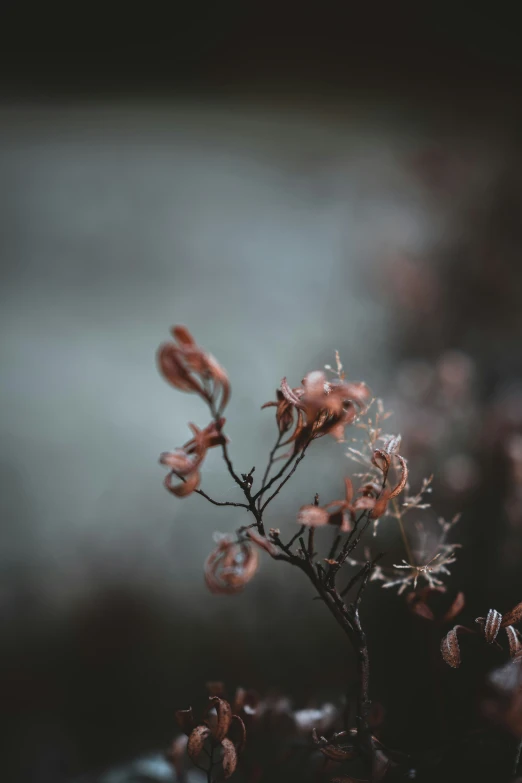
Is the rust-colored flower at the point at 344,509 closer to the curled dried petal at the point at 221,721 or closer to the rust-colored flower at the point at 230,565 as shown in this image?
the rust-colored flower at the point at 230,565

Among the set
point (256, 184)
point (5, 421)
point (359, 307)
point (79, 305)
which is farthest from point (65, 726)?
point (256, 184)

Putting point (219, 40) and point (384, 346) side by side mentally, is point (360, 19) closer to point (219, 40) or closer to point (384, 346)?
point (219, 40)

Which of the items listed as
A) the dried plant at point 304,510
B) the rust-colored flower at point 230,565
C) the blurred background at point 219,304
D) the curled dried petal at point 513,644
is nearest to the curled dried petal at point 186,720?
the dried plant at point 304,510

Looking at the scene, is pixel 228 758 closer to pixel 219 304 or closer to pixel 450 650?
pixel 450 650

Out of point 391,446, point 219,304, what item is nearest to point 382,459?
point 391,446

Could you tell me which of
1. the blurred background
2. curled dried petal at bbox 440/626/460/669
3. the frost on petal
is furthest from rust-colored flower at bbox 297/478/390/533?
the blurred background

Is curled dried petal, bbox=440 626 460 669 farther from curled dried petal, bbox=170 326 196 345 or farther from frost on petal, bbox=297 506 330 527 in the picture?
curled dried petal, bbox=170 326 196 345
